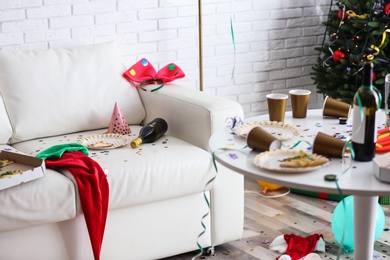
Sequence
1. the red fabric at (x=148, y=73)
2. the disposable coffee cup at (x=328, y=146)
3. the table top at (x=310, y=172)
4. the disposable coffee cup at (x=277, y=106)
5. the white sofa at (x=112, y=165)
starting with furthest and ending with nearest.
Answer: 1. the red fabric at (x=148, y=73)
2. the white sofa at (x=112, y=165)
3. the disposable coffee cup at (x=277, y=106)
4. the disposable coffee cup at (x=328, y=146)
5. the table top at (x=310, y=172)

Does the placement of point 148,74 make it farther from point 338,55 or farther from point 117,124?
point 338,55

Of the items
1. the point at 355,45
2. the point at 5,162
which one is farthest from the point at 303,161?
the point at 355,45

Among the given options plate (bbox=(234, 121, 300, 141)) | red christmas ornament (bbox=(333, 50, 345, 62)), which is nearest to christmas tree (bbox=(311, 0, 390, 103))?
red christmas ornament (bbox=(333, 50, 345, 62))

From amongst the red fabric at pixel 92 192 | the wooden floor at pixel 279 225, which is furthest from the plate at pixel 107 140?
the wooden floor at pixel 279 225

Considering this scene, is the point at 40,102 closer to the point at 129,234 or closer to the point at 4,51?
the point at 4,51

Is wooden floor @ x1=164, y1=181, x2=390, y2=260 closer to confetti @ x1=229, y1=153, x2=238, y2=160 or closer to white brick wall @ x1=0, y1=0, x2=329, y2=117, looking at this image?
white brick wall @ x1=0, y1=0, x2=329, y2=117

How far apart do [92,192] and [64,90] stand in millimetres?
758

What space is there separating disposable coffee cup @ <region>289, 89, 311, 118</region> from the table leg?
1.28 ft

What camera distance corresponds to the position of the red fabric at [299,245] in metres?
3.04

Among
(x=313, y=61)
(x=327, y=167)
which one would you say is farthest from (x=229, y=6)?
(x=327, y=167)

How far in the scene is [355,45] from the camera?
3.79m

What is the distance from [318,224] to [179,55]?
1218mm

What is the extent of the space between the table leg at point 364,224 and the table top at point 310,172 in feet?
0.75

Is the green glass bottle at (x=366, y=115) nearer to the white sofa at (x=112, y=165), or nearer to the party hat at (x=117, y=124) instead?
the white sofa at (x=112, y=165)
